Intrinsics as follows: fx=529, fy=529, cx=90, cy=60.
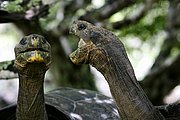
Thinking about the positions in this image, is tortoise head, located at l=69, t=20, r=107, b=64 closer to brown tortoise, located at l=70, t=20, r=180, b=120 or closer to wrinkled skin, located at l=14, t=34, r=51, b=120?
brown tortoise, located at l=70, t=20, r=180, b=120

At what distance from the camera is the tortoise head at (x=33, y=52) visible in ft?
6.86

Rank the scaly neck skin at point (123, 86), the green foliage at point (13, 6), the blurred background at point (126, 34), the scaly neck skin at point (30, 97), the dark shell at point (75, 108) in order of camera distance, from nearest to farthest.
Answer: the scaly neck skin at point (123, 86) < the scaly neck skin at point (30, 97) < the dark shell at point (75, 108) < the green foliage at point (13, 6) < the blurred background at point (126, 34)

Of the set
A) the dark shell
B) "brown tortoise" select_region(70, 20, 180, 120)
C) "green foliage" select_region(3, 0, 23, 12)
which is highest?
"green foliage" select_region(3, 0, 23, 12)

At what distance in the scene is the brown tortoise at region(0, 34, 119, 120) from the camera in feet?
6.93

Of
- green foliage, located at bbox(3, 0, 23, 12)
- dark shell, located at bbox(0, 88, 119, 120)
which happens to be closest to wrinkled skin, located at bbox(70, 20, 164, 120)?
dark shell, located at bbox(0, 88, 119, 120)

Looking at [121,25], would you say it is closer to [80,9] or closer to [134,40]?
[80,9]

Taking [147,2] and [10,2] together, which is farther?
[147,2]

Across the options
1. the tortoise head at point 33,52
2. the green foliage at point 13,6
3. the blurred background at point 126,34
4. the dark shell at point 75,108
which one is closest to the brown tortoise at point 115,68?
the tortoise head at point 33,52

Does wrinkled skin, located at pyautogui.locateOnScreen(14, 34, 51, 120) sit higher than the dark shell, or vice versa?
wrinkled skin, located at pyautogui.locateOnScreen(14, 34, 51, 120)

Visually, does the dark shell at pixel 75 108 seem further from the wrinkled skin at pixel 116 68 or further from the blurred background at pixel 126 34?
the blurred background at pixel 126 34

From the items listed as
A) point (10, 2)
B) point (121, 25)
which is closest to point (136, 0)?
point (121, 25)

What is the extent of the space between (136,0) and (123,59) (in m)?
1.75

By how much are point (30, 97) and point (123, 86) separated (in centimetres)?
44

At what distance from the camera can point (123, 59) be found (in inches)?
83.6
